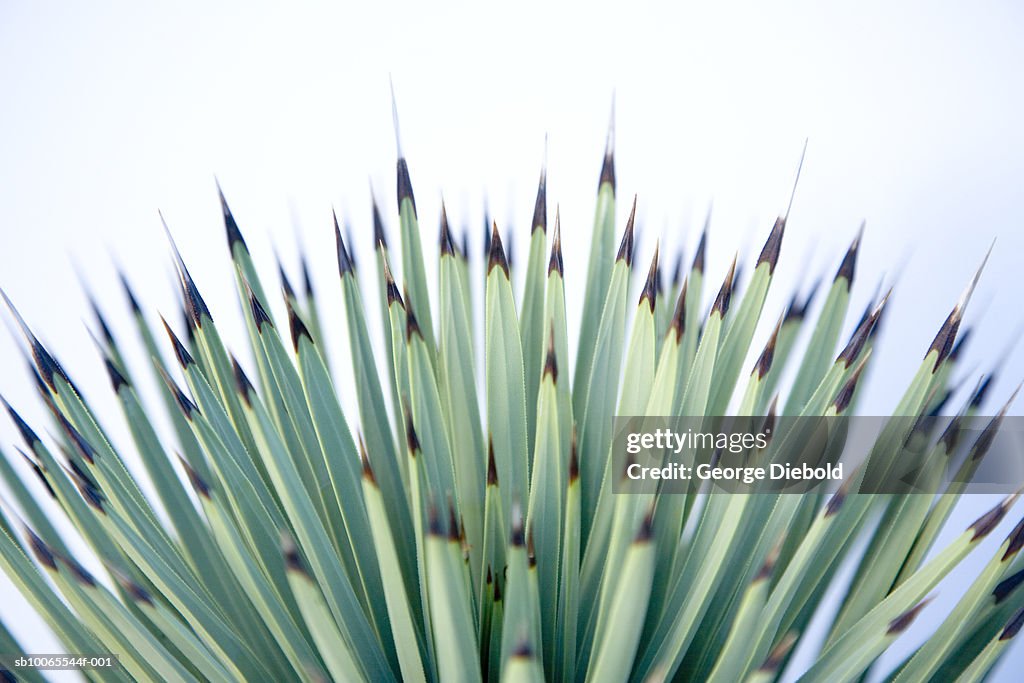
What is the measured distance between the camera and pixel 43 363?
0.68 meters

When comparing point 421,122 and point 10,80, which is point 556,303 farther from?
point 10,80

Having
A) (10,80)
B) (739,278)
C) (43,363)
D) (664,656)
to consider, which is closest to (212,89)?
(10,80)

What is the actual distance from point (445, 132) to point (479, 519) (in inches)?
41.6

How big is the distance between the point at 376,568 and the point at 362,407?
14 cm

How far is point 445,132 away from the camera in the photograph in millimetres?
1579

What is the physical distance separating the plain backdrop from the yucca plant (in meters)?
0.80

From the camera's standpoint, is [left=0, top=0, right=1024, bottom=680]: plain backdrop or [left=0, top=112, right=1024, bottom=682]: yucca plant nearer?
[left=0, top=112, right=1024, bottom=682]: yucca plant

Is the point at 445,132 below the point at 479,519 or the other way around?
the other way around

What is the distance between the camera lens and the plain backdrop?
1.46 m

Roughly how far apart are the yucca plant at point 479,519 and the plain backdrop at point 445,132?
2.63 ft

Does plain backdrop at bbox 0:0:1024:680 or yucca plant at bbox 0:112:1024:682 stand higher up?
plain backdrop at bbox 0:0:1024:680

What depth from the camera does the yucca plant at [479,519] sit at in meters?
0.52

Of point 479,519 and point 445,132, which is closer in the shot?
point 479,519

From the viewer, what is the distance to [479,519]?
687 millimetres
